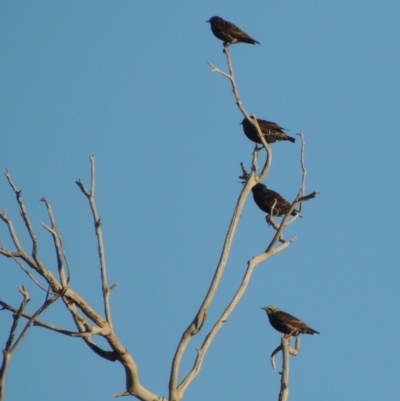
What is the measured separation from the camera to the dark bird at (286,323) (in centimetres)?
1224

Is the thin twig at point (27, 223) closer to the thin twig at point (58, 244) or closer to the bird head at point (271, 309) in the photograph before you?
the thin twig at point (58, 244)

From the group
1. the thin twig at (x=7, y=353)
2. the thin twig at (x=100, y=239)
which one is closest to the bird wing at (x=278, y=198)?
the thin twig at (x=100, y=239)

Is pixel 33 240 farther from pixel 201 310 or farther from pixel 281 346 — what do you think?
pixel 281 346

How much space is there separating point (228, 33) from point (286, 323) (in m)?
4.84

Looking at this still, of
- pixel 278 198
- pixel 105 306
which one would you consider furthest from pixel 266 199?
pixel 105 306

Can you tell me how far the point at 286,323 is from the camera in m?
12.5

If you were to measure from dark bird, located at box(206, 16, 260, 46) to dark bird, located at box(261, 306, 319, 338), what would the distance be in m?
4.26

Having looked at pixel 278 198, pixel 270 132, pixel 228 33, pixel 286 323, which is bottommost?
pixel 286 323

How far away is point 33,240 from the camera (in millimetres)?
5699

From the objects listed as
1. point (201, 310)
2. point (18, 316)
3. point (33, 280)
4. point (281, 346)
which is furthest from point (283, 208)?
point (18, 316)

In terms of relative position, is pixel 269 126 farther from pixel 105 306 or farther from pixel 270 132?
pixel 105 306

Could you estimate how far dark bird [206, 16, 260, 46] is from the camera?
14773 mm

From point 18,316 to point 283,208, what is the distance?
8298mm

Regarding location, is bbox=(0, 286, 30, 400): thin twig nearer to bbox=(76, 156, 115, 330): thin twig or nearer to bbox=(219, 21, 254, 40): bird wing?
Result: bbox=(76, 156, 115, 330): thin twig
